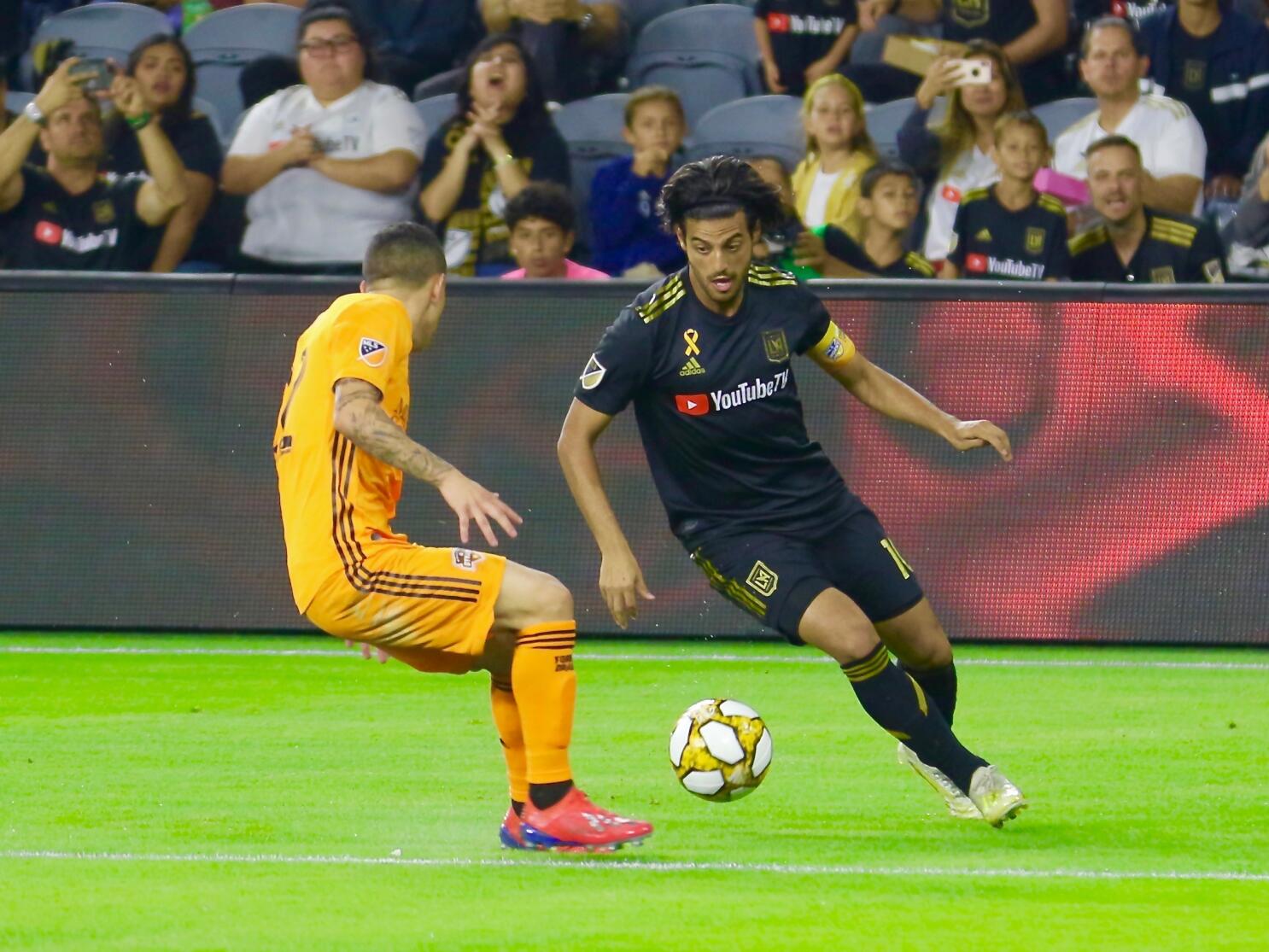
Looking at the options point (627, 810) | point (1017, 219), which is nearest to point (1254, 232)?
point (1017, 219)

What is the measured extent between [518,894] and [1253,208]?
290 inches

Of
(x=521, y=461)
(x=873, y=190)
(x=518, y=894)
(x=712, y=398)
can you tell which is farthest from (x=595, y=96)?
(x=518, y=894)

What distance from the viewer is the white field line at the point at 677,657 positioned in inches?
391

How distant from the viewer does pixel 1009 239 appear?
436 inches

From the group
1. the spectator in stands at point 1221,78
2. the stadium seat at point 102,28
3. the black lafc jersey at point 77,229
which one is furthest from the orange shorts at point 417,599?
the stadium seat at point 102,28

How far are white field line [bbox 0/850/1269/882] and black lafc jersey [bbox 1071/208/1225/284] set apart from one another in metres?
5.76

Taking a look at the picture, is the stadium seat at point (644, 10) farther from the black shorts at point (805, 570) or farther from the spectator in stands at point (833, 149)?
the black shorts at point (805, 570)

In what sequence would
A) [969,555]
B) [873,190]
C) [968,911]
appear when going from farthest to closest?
[873,190]
[969,555]
[968,911]

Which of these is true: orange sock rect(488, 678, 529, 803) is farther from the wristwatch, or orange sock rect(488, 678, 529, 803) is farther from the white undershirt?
the wristwatch

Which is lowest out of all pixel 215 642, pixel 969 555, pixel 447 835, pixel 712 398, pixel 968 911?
pixel 215 642

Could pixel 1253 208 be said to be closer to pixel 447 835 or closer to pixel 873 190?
pixel 873 190

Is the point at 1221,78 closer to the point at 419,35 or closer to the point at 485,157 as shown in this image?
the point at 485,157

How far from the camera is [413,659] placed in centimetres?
602

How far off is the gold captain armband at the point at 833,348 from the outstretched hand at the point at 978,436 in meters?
0.43
